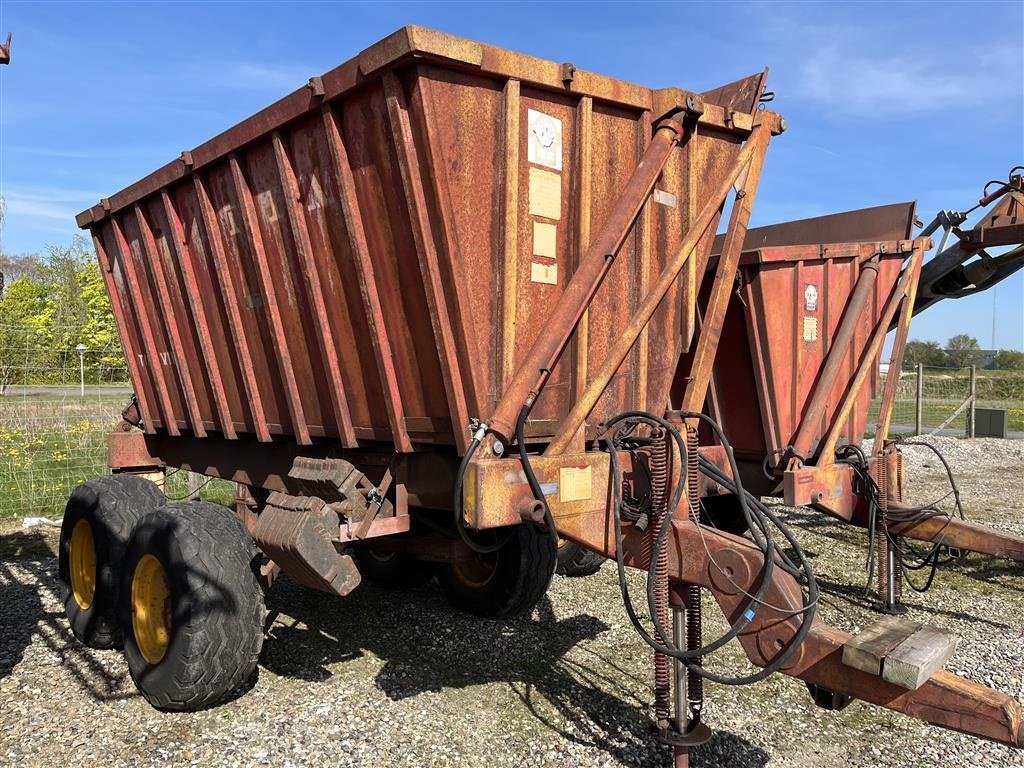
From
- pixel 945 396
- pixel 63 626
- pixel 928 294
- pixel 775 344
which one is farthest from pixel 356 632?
pixel 945 396

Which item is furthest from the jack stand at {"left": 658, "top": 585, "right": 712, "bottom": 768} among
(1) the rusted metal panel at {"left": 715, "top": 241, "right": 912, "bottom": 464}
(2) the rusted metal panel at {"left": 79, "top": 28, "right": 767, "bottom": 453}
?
(1) the rusted metal panel at {"left": 715, "top": 241, "right": 912, "bottom": 464}

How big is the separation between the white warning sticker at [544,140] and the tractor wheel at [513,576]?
2664mm

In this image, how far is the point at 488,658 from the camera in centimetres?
534

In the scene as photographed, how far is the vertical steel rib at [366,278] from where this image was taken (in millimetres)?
3881

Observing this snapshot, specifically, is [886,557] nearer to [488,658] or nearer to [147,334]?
[488,658]

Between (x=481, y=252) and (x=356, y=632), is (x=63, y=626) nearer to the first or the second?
(x=356, y=632)

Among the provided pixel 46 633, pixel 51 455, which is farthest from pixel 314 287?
pixel 51 455

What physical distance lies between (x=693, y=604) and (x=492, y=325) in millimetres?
1590

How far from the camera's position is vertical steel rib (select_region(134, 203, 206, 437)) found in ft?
19.3

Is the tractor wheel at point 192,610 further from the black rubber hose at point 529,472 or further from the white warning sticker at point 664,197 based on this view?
the white warning sticker at point 664,197

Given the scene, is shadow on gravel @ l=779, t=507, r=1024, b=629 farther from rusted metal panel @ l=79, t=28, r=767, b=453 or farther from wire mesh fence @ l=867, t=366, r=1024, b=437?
wire mesh fence @ l=867, t=366, r=1024, b=437

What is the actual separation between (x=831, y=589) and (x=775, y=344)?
98.3 inches

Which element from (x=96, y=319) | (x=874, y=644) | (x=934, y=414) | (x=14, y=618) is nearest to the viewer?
(x=874, y=644)

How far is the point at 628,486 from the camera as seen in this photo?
3.81m
